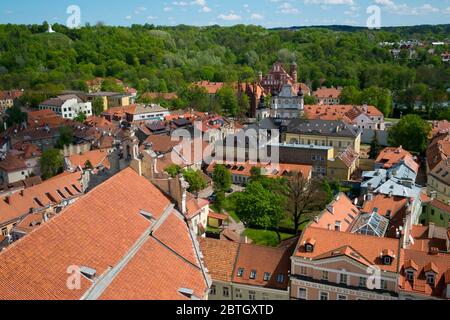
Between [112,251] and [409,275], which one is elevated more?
[112,251]

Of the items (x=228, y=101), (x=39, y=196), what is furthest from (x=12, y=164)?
(x=228, y=101)

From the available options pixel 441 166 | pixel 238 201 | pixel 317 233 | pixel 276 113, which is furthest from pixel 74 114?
pixel 317 233

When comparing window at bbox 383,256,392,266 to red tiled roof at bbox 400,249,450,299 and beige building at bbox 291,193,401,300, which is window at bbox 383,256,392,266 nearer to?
beige building at bbox 291,193,401,300

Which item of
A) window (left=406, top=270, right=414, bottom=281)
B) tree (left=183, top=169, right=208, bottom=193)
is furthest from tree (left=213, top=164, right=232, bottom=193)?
window (left=406, top=270, right=414, bottom=281)

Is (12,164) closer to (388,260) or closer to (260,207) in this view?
(260,207)

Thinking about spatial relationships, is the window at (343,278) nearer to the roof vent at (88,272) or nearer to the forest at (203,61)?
the roof vent at (88,272)

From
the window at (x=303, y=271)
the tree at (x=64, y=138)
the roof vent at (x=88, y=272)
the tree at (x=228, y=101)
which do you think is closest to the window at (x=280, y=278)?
the window at (x=303, y=271)

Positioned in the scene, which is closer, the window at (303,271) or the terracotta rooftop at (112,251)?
the terracotta rooftop at (112,251)
